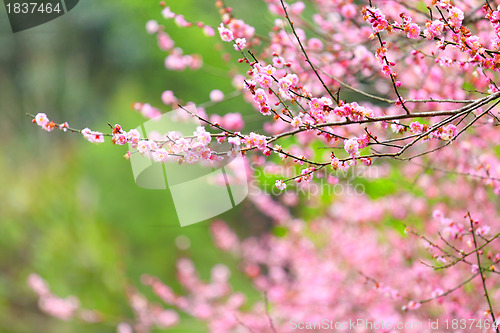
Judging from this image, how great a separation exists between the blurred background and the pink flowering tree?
49.9 inches

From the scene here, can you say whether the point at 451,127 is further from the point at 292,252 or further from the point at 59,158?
the point at 59,158

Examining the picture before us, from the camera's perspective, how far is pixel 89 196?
8.87m

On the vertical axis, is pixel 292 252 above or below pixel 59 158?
below

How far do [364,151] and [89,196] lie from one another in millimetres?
6145

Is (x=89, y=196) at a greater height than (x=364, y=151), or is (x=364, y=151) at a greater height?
(x=89, y=196)

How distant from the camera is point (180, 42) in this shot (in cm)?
1036

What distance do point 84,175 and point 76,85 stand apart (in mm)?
6286

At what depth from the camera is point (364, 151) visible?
164 inches

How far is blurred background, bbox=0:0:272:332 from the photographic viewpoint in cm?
762

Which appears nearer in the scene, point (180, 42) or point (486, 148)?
point (486, 148)

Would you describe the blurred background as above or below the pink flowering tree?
above

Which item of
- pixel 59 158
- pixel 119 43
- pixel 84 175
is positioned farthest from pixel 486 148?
pixel 119 43

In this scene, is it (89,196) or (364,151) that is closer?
(364,151)

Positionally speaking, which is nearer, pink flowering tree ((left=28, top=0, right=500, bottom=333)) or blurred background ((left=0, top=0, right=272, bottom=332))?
pink flowering tree ((left=28, top=0, right=500, bottom=333))
